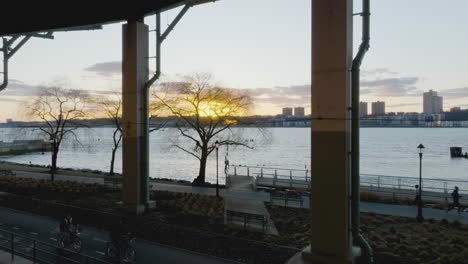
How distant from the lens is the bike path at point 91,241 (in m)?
11.7

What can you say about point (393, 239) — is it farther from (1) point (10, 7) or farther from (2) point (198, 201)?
(1) point (10, 7)

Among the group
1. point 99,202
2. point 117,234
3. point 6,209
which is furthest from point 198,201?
point 6,209

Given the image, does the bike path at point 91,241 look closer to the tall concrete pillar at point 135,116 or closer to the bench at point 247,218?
the tall concrete pillar at point 135,116

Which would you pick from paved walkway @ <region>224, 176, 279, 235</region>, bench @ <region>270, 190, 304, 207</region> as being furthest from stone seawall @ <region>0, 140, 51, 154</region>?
paved walkway @ <region>224, 176, 279, 235</region>

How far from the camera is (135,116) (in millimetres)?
16812

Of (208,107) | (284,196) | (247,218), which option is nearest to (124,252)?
(247,218)

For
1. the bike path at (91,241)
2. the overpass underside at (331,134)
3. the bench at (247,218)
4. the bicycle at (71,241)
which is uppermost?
the overpass underside at (331,134)

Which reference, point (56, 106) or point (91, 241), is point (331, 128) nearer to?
point (91, 241)

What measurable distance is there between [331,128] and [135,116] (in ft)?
34.0

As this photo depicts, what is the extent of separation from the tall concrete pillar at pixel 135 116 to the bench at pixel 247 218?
4837 mm

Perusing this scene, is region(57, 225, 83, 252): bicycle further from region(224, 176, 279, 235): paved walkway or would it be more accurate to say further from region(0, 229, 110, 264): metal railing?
region(224, 176, 279, 235): paved walkway

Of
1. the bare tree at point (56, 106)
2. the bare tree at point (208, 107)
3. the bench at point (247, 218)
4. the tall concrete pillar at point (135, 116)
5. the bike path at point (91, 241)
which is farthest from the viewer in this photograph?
the bare tree at point (56, 106)

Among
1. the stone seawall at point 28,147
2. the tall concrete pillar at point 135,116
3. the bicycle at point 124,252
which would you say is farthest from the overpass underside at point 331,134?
the stone seawall at point 28,147

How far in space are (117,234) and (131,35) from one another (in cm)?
947
